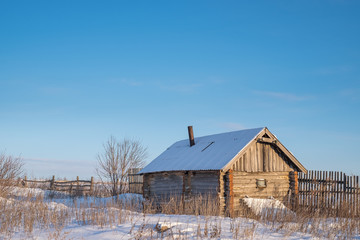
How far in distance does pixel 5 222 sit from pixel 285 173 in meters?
15.5

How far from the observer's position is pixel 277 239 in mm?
9578

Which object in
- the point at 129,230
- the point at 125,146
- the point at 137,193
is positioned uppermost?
the point at 125,146

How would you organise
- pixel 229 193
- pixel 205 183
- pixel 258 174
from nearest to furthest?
pixel 229 193, pixel 205 183, pixel 258 174

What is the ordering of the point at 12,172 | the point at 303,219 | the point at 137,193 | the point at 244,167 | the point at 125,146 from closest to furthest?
the point at 303,219, the point at 12,172, the point at 244,167, the point at 137,193, the point at 125,146

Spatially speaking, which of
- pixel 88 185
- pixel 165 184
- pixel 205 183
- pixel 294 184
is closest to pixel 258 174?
pixel 294 184

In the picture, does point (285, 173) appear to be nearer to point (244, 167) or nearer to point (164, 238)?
point (244, 167)

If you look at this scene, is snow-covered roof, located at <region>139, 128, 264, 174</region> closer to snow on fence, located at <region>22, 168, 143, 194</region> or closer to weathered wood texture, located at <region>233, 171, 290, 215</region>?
weathered wood texture, located at <region>233, 171, 290, 215</region>

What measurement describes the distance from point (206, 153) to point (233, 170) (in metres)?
2.53

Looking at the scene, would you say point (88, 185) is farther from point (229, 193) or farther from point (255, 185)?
point (229, 193)

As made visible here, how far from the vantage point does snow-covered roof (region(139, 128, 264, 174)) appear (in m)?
19.1

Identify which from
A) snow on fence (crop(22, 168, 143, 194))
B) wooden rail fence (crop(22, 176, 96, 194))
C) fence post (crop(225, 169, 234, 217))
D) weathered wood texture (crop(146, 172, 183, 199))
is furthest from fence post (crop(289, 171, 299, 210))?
wooden rail fence (crop(22, 176, 96, 194))

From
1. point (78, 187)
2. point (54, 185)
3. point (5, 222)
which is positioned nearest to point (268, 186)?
point (5, 222)

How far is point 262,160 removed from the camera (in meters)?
20.2

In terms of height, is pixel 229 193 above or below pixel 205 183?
below
